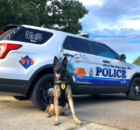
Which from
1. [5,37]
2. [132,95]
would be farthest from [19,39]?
[132,95]

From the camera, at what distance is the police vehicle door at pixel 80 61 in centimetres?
488

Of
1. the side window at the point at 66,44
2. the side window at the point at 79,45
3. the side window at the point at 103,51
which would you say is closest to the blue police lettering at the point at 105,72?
the side window at the point at 103,51

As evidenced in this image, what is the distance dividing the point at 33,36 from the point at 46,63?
0.69 meters

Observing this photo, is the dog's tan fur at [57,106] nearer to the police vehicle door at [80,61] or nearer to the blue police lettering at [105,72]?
the police vehicle door at [80,61]

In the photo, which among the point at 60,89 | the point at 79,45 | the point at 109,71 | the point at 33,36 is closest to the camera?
the point at 60,89

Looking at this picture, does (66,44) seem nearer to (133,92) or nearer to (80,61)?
(80,61)

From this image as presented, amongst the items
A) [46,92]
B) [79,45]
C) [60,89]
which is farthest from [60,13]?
[60,89]

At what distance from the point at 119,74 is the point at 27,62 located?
3390 mm

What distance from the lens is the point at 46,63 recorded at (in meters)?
4.37

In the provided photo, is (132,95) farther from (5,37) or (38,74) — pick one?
(5,37)

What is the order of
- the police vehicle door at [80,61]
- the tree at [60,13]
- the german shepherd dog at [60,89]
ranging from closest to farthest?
the german shepherd dog at [60,89]
the police vehicle door at [80,61]
the tree at [60,13]

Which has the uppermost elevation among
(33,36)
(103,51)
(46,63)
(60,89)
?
(33,36)

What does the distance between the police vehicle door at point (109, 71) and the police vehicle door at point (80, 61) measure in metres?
0.27

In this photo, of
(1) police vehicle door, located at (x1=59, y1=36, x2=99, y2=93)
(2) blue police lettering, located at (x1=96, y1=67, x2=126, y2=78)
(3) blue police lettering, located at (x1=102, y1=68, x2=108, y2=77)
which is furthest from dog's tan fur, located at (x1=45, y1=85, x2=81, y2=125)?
(3) blue police lettering, located at (x1=102, y1=68, x2=108, y2=77)
